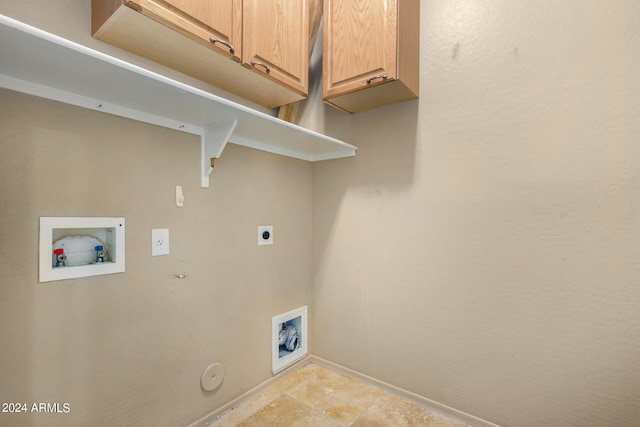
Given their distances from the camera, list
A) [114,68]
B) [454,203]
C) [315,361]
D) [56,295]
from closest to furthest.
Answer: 1. [114,68]
2. [56,295]
3. [454,203]
4. [315,361]

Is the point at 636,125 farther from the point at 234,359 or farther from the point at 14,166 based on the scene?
the point at 14,166

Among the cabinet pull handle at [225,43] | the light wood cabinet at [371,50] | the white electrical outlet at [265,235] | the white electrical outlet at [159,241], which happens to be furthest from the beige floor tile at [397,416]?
the cabinet pull handle at [225,43]

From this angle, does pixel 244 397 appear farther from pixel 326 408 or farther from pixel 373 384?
pixel 373 384

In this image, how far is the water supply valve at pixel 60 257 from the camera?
105 cm

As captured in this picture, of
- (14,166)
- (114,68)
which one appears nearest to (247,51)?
(114,68)

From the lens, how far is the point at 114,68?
35.0 inches

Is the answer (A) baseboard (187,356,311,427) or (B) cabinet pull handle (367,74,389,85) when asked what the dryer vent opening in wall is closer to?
(A) baseboard (187,356,311,427)

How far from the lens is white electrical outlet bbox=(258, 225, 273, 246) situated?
5.81 feet

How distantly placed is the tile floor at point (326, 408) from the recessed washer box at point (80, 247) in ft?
3.20

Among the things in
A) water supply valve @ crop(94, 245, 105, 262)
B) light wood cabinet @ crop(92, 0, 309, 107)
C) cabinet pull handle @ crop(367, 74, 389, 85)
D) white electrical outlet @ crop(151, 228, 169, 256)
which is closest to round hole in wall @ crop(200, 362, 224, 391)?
white electrical outlet @ crop(151, 228, 169, 256)

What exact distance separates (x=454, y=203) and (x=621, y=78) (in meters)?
0.78

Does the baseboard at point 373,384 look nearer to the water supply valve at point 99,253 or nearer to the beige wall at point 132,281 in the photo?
the beige wall at point 132,281

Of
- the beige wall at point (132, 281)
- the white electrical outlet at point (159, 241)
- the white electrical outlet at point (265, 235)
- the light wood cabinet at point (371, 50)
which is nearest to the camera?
the beige wall at point (132, 281)

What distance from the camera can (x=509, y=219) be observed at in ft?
4.52
